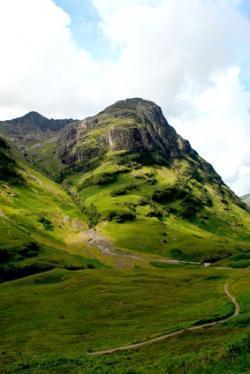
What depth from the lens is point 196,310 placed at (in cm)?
9550

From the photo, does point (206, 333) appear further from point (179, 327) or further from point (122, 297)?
point (122, 297)

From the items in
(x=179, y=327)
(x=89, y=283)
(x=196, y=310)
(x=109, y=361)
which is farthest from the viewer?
(x=89, y=283)

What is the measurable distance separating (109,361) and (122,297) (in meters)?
80.8

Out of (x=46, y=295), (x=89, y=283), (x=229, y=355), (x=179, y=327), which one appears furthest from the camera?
(x=89, y=283)

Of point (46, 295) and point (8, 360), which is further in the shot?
point (46, 295)

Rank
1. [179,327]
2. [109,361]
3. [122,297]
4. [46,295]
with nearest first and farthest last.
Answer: [109,361] → [179,327] → [122,297] → [46,295]

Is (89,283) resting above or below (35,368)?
above

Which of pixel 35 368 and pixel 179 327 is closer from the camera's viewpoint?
pixel 35 368

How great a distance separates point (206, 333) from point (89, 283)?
106643 mm

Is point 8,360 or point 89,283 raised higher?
point 89,283

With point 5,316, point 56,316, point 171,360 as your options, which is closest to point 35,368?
point 171,360

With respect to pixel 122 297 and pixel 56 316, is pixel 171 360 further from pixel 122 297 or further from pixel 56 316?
pixel 122 297

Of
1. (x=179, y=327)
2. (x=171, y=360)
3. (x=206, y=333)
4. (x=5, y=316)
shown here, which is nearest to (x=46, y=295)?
(x=5, y=316)

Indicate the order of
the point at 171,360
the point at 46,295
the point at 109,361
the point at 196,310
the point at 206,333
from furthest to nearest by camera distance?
the point at 46,295, the point at 196,310, the point at 206,333, the point at 109,361, the point at 171,360
